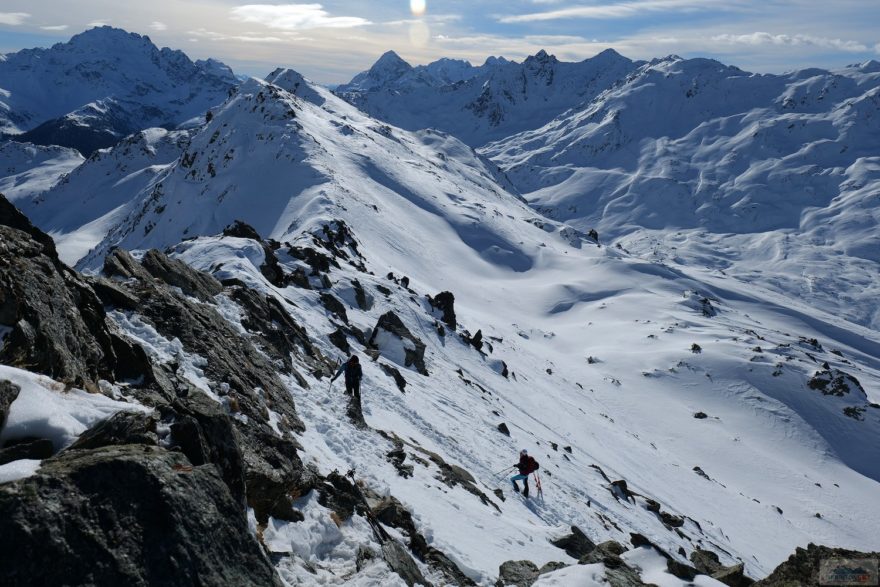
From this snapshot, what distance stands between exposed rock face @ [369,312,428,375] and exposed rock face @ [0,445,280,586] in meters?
25.4

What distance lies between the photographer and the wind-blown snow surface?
1953cm

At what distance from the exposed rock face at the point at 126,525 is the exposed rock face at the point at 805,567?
33.1 feet

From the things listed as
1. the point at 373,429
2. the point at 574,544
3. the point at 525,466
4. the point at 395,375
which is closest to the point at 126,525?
the point at 373,429

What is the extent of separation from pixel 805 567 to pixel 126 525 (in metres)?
12.9

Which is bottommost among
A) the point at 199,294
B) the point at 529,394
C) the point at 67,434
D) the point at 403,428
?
the point at 529,394

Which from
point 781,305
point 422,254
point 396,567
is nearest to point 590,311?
point 422,254

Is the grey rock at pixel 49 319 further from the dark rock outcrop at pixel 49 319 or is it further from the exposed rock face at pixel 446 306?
the exposed rock face at pixel 446 306

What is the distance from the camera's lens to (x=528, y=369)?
181 ft

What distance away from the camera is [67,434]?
24.3 feet

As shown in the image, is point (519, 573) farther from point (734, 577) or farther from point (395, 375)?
point (395, 375)

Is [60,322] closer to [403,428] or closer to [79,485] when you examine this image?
[79,485]

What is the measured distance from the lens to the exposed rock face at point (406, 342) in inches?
1307

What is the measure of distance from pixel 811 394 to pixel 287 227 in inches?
2505

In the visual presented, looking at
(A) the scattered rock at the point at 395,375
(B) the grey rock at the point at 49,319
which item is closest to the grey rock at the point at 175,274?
(B) the grey rock at the point at 49,319
